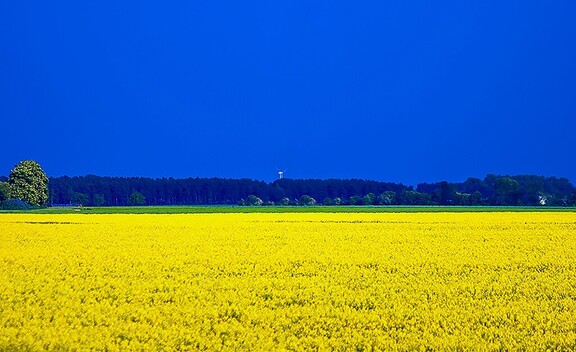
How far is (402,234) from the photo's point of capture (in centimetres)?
3175

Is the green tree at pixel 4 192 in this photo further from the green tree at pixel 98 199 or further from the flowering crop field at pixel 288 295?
the flowering crop field at pixel 288 295

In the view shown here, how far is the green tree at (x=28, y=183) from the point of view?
311ft

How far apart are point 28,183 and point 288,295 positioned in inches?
3592

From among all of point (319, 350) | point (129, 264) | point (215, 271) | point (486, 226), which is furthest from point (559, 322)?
point (486, 226)

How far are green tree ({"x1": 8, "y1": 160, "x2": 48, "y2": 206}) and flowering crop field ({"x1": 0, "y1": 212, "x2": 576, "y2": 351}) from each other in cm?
7335

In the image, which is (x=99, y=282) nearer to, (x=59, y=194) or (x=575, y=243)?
(x=575, y=243)

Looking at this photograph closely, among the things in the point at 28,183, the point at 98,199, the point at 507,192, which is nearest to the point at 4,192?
the point at 28,183

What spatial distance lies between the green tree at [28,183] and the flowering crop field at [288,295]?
73353mm

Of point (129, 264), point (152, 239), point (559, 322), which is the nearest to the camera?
point (559, 322)

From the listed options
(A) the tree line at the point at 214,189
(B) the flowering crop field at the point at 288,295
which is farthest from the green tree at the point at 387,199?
(B) the flowering crop field at the point at 288,295

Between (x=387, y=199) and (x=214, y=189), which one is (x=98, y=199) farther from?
(x=387, y=199)

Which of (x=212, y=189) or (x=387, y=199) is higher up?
(x=212, y=189)

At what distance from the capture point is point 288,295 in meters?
14.4

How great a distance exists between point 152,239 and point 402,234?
12070 millimetres
